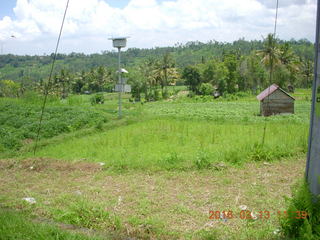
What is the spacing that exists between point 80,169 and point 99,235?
3690 millimetres

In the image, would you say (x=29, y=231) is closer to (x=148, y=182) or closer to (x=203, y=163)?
(x=148, y=182)

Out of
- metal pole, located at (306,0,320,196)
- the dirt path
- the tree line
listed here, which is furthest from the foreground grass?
the tree line

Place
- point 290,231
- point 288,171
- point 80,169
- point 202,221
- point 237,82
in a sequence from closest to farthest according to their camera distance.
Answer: point 290,231, point 202,221, point 288,171, point 80,169, point 237,82

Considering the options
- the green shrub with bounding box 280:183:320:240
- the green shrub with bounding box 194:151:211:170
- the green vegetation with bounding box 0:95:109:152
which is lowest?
the green vegetation with bounding box 0:95:109:152

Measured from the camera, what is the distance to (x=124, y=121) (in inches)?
679

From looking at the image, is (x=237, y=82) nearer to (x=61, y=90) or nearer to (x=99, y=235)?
(x=61, y=90)

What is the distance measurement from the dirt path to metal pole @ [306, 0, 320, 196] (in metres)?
0.77

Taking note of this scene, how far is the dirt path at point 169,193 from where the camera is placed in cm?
384

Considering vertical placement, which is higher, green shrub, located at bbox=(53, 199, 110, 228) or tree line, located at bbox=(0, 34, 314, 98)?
tree line, located at bbox=(0, 34, 314, 98)

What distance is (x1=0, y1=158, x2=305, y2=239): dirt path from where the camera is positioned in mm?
3844

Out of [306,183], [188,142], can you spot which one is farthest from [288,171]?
[188,142]

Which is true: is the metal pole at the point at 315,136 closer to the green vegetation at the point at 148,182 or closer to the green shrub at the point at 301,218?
the green shrub at the point at 301,218

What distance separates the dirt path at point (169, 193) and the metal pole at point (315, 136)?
30.1 inches
